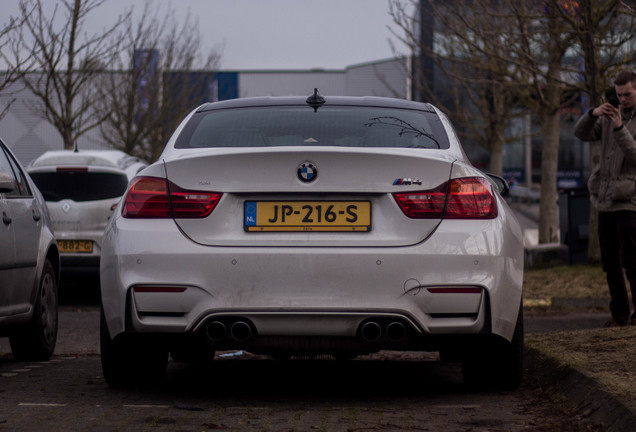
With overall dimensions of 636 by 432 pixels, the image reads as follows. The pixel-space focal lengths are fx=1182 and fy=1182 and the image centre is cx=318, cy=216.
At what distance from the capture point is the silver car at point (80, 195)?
13.0 m

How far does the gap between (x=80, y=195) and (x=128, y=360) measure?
25.0 feet

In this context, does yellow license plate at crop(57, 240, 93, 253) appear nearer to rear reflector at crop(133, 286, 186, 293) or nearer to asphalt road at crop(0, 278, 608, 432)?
asphalt road at crop(0, 278, 608, 432)

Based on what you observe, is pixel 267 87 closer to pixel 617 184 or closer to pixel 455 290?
pixel 617 184

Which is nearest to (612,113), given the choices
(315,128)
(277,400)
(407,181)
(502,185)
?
(502,185)

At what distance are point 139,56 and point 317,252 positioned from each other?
28085 mm

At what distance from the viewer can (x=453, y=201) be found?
5.25 m

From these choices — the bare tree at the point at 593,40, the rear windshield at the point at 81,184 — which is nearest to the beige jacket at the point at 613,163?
the bare tree at the point at 593,40

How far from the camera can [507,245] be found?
5.39 metres

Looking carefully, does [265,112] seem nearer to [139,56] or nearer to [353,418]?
[353,418]

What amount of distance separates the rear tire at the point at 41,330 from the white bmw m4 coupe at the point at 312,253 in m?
2.15

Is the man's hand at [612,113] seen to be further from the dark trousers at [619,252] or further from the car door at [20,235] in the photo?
the car door at [20,235]

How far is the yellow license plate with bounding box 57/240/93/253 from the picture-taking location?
1302cm

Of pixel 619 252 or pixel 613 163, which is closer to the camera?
pixel 613 163

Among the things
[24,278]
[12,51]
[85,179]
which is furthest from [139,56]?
[24,278]
